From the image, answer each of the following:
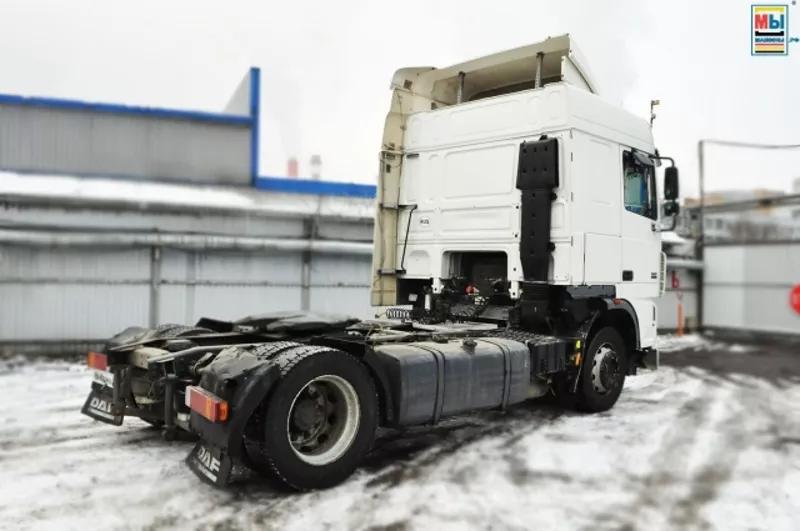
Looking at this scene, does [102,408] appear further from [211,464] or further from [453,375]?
[453,375]

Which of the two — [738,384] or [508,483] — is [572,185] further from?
[738,384]

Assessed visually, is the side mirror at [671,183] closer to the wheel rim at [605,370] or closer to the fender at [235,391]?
the wheel rim at [605,370]

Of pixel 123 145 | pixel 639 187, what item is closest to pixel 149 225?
pixel 123 145

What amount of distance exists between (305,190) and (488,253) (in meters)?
6.16

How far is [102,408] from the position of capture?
530 centimetres

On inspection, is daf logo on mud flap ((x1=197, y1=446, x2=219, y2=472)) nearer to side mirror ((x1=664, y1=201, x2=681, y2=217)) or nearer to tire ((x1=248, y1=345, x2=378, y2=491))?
tire ((x1=248, y1=345, x2=378, y2=491))

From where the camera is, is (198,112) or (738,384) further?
(198,112)

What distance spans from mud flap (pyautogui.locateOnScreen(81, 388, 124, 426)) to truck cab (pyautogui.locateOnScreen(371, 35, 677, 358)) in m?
3.35

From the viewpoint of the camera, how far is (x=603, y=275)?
6.86 metres

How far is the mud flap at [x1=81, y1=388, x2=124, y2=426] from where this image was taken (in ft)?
16.9

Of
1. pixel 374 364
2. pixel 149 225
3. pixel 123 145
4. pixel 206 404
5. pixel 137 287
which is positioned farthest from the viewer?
pixel 123 145

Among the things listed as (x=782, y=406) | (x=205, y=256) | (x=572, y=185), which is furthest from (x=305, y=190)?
(x=782, y=406)

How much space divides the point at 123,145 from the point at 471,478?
9.58m

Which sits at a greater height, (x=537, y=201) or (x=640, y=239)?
(x=537, y=201)
